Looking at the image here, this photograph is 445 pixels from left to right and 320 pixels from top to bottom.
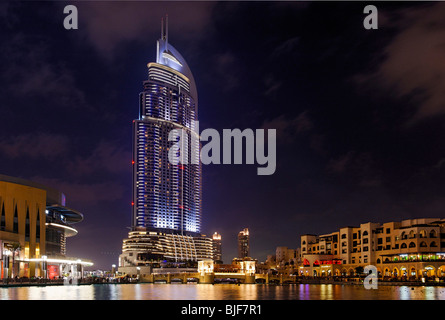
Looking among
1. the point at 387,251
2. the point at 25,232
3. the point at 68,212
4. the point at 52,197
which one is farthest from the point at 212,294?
the point at 387,251

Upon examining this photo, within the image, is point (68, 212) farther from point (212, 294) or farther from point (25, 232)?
point (212, 294)

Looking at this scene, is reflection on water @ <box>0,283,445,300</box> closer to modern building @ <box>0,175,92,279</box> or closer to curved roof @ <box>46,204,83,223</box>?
modern building @ <box>0,175,92,279</box>

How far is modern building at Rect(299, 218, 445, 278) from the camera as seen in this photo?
14988 cm

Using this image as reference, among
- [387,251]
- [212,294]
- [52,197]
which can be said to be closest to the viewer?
[212,294]

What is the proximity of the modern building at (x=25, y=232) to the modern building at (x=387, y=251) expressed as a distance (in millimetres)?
88898

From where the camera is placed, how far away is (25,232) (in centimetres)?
12731

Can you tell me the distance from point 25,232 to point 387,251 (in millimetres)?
102636
